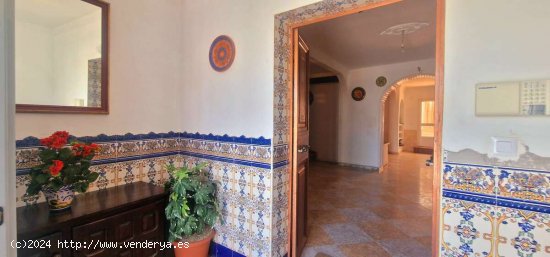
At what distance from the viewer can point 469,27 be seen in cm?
111

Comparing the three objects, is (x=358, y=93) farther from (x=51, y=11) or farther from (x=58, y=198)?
(x=58, y=198)

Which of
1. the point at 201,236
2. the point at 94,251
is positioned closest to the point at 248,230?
the point at 201,236

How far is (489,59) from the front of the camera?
1.07m

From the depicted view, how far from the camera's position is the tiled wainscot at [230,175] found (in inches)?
69.2

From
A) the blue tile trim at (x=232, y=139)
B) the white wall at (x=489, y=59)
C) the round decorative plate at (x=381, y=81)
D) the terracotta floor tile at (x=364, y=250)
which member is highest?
the round decorative plate at (x=381, y=81)

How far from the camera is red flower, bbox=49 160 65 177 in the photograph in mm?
1263

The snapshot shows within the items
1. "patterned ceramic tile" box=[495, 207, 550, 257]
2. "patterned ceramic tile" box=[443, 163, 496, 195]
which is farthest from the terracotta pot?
"patterned ceramic tile" box=[495, 207, 550, 257]

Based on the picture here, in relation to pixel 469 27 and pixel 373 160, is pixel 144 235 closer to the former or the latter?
pixel 469 27

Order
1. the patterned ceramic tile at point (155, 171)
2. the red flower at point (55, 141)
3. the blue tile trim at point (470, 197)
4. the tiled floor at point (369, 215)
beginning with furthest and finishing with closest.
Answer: the tiled floor at point (369, 215) → the patterned ceramic tile at point (155, 171) → the red flower at point (55, 141) → the blue tile trim at point (470, 197)

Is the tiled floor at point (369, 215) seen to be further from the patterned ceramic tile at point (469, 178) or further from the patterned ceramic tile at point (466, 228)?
the patterned ceramic tile at point (469, 178)

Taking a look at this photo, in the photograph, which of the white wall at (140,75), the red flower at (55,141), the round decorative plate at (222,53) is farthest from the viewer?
the round decorative plate at (222,53)

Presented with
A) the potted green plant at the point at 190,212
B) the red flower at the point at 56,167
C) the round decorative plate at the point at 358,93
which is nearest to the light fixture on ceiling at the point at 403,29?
the round decorative plate at the point at 358,93

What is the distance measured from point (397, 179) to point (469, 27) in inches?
164

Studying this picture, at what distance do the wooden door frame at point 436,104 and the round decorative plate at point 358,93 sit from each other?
13.7ft
